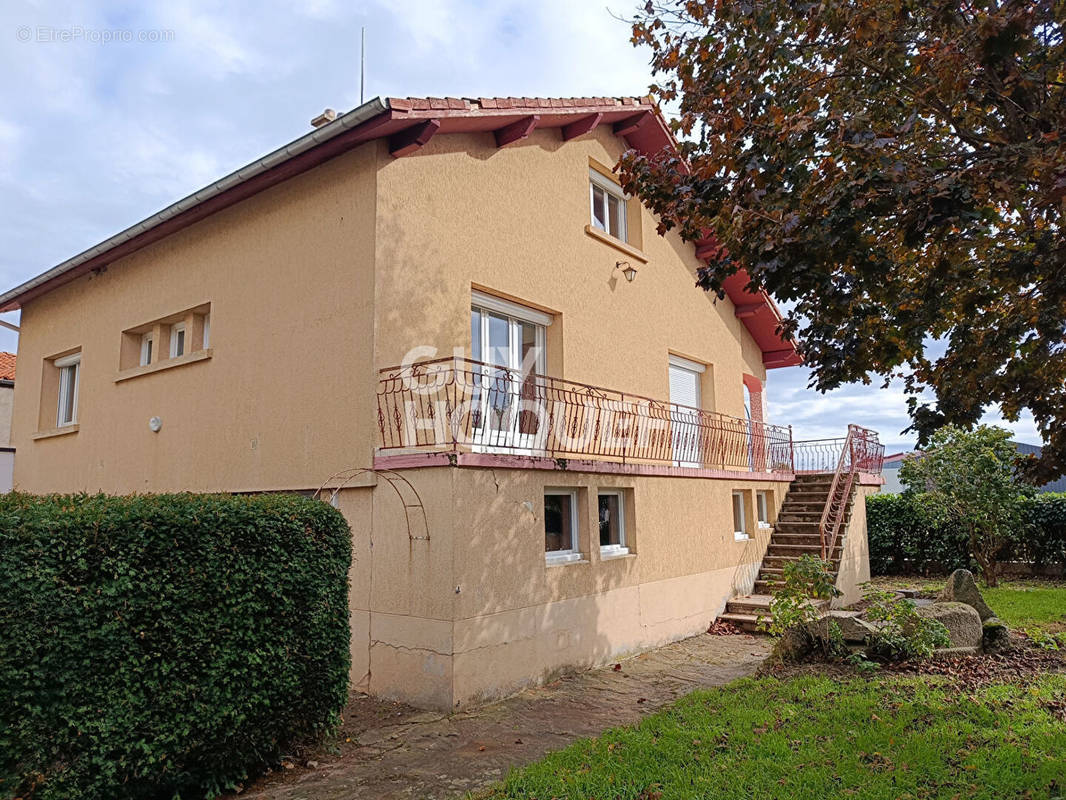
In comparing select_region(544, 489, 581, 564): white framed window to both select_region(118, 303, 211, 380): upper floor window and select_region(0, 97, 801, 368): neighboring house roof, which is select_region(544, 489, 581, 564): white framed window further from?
select_region(118, 303, 211, 380): upper floor window

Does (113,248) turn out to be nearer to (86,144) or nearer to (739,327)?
(86,144)

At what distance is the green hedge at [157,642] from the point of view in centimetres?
444

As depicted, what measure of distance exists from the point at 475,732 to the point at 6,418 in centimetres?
1620

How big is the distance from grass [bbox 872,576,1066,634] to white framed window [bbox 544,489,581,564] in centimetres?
708

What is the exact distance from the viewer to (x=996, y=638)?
8.68 metres

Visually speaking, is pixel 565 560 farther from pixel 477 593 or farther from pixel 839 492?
pixel 839 492

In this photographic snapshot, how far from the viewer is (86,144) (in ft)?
30.2

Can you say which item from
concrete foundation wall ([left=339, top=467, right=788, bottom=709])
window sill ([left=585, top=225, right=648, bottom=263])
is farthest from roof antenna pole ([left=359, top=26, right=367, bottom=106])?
concrete foundation wall ([left=339, top=467, right=788, bottom=709])

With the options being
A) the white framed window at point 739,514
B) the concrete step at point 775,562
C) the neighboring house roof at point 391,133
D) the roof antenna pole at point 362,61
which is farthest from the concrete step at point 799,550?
the roof antenna pole at point 362,61

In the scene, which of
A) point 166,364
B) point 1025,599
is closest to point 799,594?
point 1025,599

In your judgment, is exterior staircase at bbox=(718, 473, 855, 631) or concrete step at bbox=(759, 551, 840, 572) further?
concrete step at bbox=(759, 551, 840, 572)

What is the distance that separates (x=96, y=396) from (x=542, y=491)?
28.3 ft

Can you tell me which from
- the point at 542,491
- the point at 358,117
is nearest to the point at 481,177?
the point at 358,117

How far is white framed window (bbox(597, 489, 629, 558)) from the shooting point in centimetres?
1016
